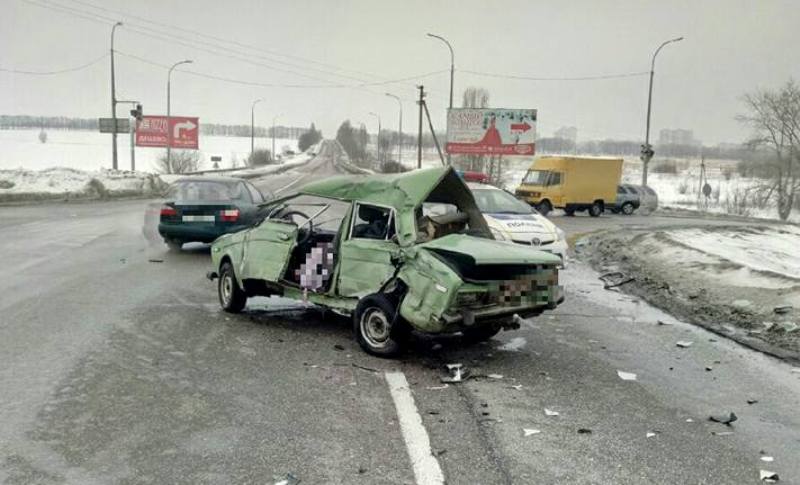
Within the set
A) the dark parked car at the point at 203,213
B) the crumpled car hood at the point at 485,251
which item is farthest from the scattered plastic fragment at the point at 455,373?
the dark parked car at the point at 203,213

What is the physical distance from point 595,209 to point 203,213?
23.2m

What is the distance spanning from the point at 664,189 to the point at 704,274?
2736 inches

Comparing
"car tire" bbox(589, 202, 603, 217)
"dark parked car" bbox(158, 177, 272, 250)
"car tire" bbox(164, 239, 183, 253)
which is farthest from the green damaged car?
"car tire" bbox(589, 202, 603, 217)

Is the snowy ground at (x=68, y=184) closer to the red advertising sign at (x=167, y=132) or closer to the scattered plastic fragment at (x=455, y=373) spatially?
the red advertising sign at (x=167, y=132)

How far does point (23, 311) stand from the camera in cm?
834

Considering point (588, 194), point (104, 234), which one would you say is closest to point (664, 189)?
point (588, 194)

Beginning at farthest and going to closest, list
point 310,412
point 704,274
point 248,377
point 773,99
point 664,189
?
point 664,189, point 773,99, point 704,274, point 248,377, point 310,412

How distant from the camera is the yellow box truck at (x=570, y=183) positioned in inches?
1267

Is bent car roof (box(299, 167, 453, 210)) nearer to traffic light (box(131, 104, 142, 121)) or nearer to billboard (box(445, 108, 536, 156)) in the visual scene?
traffic light (box(131, 104, 142, 121))

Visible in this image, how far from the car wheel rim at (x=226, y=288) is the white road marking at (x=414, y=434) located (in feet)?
10.5

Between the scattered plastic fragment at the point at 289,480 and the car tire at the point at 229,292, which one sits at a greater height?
the car tire at the point at 229,292

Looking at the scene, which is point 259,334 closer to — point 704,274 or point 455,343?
point 455,343

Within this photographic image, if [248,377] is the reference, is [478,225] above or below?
above

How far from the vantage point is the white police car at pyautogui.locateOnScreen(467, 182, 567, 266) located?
41.8ft
